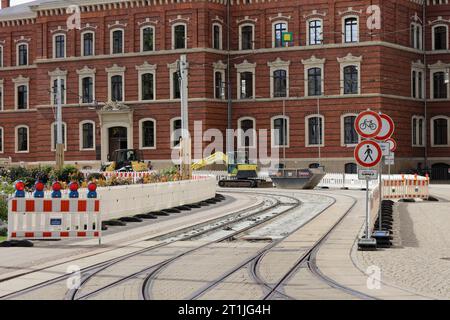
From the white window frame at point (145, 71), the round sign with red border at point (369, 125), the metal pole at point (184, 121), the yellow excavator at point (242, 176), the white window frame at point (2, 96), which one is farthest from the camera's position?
the white window frame at point (2, 96)

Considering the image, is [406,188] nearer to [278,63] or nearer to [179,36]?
[278,63]

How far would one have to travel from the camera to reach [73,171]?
37594mm

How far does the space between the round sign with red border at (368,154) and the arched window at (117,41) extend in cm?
4703

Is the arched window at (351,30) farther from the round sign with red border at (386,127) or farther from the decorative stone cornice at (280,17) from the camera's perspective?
the round sign with red border at (386,127)

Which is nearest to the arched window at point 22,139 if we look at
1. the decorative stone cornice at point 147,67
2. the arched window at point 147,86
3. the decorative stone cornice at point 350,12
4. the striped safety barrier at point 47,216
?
the arched window at point 147,86

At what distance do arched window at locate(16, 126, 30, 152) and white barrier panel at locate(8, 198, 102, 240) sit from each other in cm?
5126

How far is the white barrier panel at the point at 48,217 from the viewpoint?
1808 centimetres

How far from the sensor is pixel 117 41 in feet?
204

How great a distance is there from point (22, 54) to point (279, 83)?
23.4 meters

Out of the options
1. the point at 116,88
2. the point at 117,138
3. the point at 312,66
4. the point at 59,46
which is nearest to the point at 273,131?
the point at 312,66

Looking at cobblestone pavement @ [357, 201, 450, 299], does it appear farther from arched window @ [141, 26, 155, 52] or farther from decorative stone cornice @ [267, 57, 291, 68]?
arched window @ [141, 26, 155, 52]

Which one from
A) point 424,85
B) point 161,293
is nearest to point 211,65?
point 424,85

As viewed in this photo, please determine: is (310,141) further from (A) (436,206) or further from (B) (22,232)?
(B) (22,232)

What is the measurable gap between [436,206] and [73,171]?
639 inches
